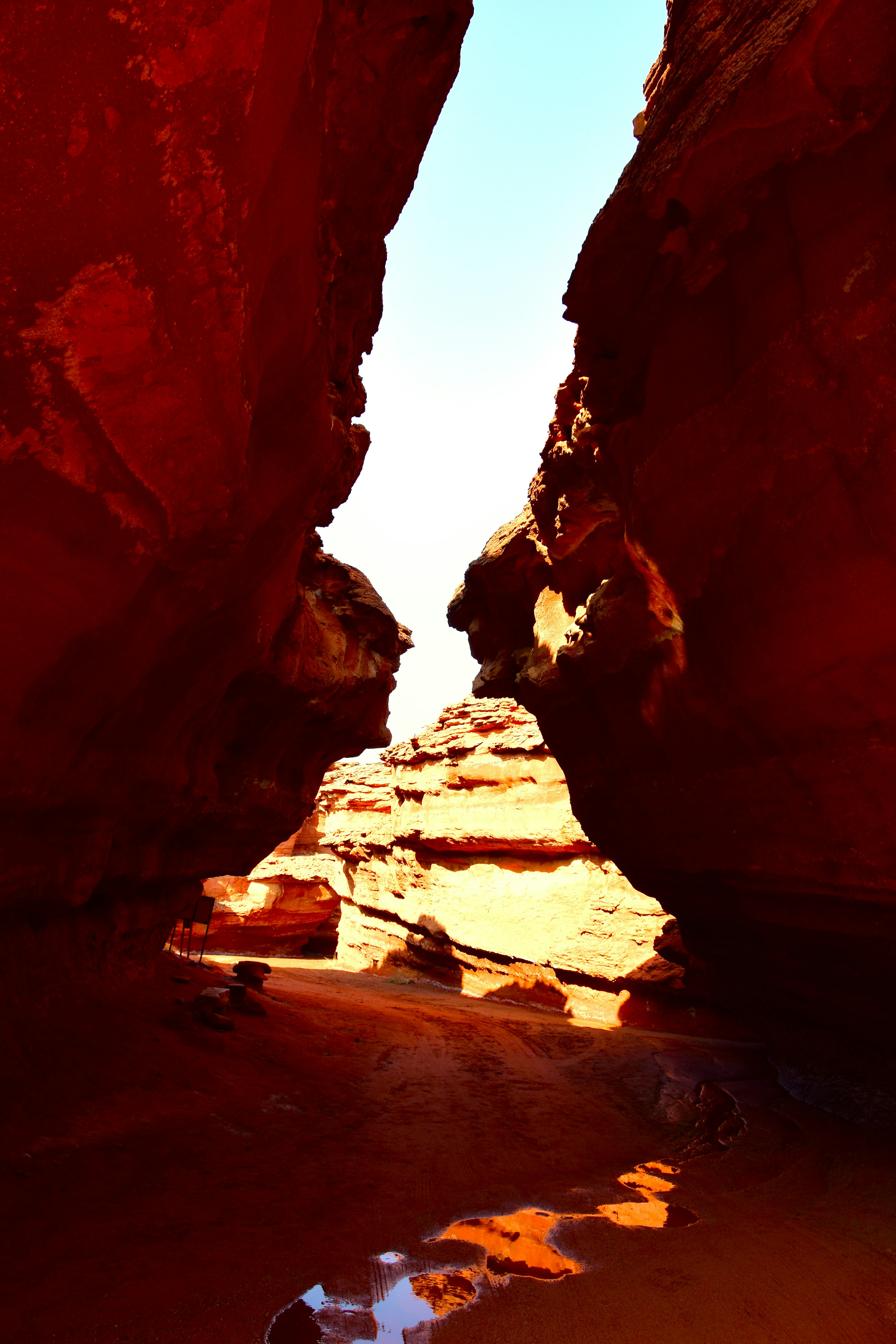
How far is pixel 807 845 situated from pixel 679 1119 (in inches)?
152

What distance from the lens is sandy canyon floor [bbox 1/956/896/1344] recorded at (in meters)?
3.42

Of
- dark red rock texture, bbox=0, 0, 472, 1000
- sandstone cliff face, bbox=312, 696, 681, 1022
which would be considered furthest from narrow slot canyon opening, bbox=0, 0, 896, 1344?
sandstone cliff face, bbox=312, 696, 681, 1022

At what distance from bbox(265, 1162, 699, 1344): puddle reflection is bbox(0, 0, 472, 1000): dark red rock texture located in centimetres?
328

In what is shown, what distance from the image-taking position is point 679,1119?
25.0 feet

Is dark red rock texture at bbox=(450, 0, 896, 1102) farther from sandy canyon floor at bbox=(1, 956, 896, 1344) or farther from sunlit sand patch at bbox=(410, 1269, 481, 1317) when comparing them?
sunlit sand patch at bbox=(410, 1269, 481, 1317)

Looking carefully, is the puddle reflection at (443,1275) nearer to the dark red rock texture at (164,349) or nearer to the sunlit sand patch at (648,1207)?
the sunlit sand patch at (648,1207)

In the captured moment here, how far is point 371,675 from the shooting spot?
33.3ft

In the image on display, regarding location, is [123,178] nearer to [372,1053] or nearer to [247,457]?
[247,457]

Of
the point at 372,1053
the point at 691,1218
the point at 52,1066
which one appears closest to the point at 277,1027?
the point at 372,1053

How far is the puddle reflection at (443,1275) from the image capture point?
3350mm

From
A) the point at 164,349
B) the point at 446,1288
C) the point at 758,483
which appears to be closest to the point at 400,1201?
the point at 446,1288

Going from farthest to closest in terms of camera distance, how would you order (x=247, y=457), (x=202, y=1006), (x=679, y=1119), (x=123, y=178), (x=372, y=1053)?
(x=372, y=1053) < (x=202, y=1006) < (x=679, y=1119) < (x=247, y=457) < (x=123, y=178)

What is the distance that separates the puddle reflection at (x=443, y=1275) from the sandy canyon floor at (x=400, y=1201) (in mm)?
19

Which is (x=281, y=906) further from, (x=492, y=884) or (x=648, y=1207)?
(x=648, y=1207)
